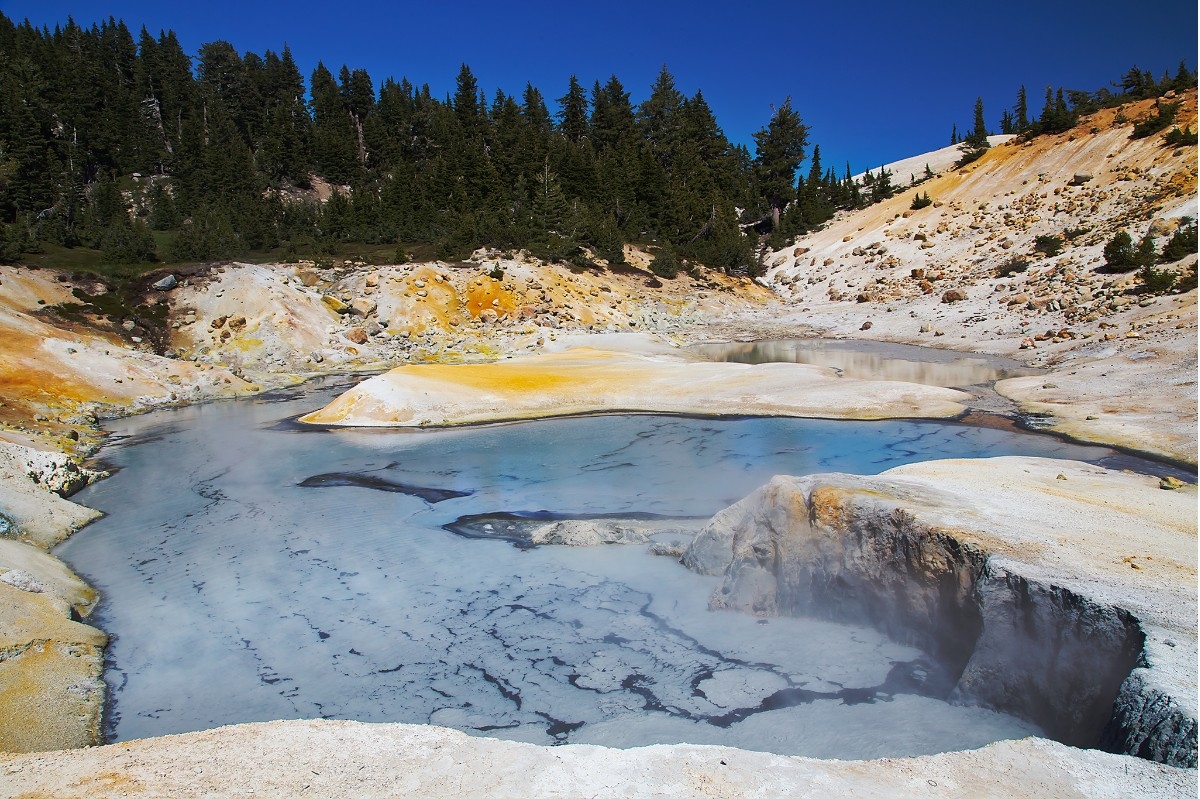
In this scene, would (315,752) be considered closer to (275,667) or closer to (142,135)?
(275,667)

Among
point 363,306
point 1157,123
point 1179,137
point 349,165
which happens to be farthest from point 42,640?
point 349,165

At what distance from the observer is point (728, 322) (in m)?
42.2

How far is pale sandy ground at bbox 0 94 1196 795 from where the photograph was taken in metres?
8.48

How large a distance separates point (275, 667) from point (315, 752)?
9.87 ft

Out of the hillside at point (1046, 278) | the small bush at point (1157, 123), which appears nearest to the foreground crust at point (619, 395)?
the hillside at point (1046, 278)

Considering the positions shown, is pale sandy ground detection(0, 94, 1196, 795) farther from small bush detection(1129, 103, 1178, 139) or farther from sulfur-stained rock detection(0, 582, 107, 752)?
small bush detection(1129, 103, 1178, 139)

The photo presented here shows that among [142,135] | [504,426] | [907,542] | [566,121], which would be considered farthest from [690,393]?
[142,135]

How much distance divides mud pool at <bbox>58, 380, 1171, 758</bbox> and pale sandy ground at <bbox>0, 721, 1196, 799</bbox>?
1.26m

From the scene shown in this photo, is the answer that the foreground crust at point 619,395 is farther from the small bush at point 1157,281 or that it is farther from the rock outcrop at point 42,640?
the small bush at point 1157,281

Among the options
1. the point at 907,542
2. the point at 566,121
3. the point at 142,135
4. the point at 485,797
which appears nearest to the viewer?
the point at 485,797

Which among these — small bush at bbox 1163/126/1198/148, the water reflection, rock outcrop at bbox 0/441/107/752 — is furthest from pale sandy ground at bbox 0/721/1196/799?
small bush at bbox 1163/126/1198/148

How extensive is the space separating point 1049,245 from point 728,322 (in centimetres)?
1678

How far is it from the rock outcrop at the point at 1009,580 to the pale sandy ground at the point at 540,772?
0.61 metres

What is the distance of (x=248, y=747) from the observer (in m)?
5.04
